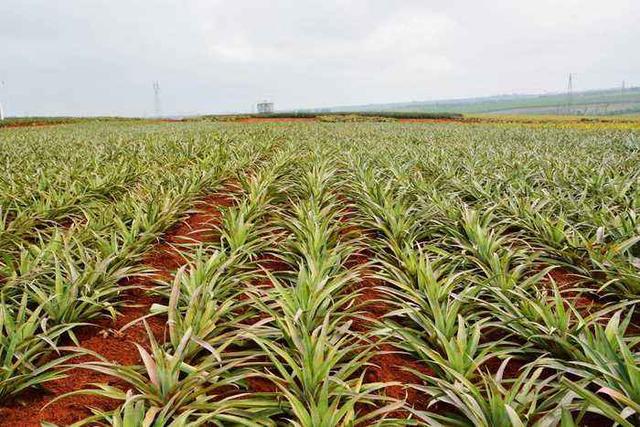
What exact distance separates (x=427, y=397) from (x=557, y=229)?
2189 millimetres

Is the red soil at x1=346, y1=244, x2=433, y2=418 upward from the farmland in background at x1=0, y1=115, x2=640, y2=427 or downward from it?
downward

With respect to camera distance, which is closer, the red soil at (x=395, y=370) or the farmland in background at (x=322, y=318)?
the farmland in background at (x=322, y=318)

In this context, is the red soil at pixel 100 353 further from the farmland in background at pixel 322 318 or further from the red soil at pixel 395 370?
the red soil at pixel 395 370

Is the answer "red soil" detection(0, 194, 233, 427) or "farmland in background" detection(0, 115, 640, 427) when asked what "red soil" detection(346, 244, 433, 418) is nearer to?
"farmland in background" detection(0, 115, 640, 427)

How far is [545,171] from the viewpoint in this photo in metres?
6.10

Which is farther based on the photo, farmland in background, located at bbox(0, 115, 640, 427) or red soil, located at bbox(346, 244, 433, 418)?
red soil, located at bbox(346, 244, 433, 418)

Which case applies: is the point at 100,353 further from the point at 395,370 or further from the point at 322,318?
the point at 395,370

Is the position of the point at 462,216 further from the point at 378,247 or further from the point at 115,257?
the point at 115,257

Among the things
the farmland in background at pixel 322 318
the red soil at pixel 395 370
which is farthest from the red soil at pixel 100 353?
the red soil at pixel 395 370

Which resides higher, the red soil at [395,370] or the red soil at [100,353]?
the red soil at [100,353]

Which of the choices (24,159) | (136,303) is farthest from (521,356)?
(24,159)

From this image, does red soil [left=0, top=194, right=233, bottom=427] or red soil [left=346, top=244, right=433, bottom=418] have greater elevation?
red soil [left=0, top=194, right=233, bottom=427]

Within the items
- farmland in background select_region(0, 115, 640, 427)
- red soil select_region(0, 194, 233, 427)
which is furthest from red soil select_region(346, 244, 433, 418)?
red soil select_region(0, 194, 233, 427)

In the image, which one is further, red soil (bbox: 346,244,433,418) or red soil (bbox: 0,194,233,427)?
red soil (bbox: 346,244,433,418)
